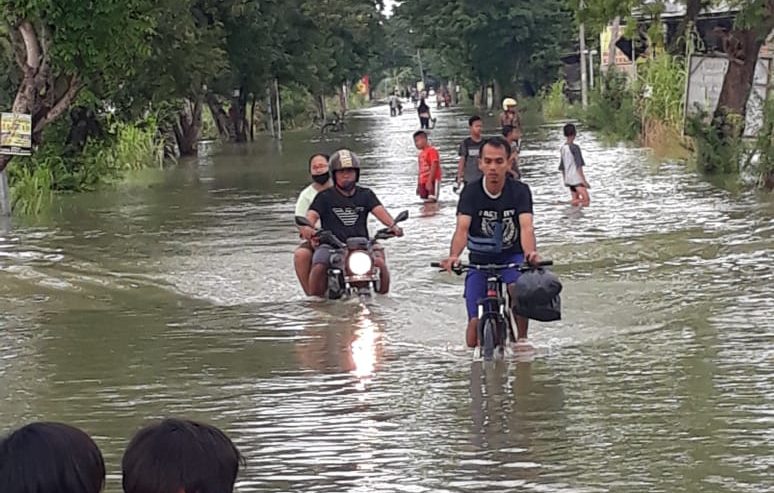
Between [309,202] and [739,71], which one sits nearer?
[309,202]

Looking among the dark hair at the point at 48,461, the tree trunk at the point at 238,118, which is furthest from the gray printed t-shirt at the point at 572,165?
the tree trunk at the point at 238,118

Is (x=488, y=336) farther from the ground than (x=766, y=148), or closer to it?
closer to it

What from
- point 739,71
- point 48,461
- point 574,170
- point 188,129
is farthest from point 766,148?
point 188,129

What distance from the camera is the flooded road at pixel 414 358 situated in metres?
7.18

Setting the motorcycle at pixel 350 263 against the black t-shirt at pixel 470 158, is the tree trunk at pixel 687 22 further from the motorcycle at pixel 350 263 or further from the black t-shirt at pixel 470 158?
→ the motorcycle at pixel 350 263

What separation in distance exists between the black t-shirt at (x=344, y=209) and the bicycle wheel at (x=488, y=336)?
3018 mm

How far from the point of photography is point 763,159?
20656 mm

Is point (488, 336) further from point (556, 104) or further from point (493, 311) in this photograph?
point (556, 104)

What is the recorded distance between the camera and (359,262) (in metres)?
12.2

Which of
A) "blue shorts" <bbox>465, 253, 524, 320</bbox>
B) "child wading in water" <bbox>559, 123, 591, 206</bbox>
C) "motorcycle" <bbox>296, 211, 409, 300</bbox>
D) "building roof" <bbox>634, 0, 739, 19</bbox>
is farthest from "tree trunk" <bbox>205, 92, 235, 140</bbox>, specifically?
"blue shorts" <bbox>465, 253, 524, 320</bbox>

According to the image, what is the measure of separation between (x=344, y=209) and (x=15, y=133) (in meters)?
7.45

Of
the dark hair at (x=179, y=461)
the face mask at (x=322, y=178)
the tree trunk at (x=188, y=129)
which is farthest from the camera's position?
the tree trunk at (x=188, y=129)

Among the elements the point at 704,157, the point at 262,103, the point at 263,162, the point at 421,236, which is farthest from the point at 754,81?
the point at 262,103

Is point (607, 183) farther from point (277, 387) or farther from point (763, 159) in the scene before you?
point (277, 387)
